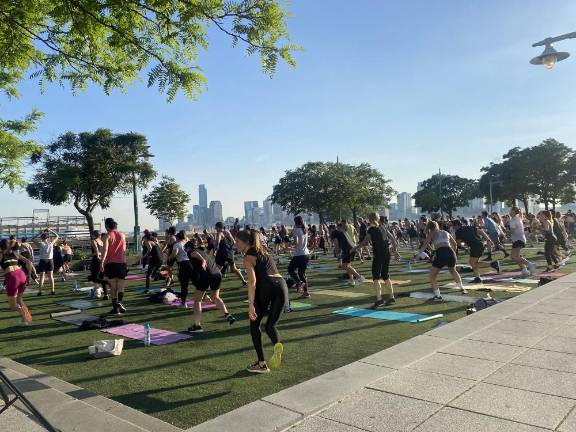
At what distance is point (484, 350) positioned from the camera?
17.4 ft

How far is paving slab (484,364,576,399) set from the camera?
4.03 metres

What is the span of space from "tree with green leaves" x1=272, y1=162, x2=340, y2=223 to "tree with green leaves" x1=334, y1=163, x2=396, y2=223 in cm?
94

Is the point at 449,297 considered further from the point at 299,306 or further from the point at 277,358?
the point at 277,358

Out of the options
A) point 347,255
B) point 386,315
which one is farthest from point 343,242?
point 386,315

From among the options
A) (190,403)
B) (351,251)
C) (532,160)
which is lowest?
(190,403)

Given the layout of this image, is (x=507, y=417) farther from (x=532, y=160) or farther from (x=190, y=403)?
(x=532, y=160)

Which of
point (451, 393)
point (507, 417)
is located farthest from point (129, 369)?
point (507, 417)

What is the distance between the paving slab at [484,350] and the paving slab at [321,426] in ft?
7.62

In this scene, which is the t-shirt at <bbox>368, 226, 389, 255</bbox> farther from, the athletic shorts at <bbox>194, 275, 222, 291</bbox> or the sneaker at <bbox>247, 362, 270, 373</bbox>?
the sneaker at <bbox>247, 362, 270, 373</bbox>

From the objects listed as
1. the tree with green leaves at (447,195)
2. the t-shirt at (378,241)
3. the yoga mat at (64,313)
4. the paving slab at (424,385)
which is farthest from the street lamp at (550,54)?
the tree with green leaves at (447,195)

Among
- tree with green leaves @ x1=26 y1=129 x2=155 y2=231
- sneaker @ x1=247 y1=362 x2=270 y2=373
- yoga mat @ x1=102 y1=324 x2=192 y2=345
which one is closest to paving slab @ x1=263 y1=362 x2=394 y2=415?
sneaker @ x1=247 y1=362 x2=270 y2=373

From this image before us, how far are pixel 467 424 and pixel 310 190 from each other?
48.8m

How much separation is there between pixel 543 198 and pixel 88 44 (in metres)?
61.6

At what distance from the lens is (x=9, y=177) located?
17891 mm
